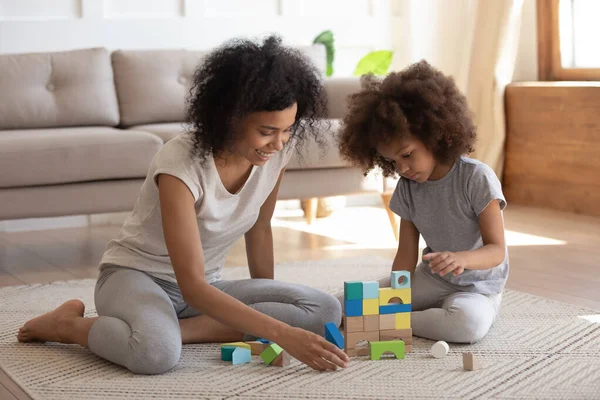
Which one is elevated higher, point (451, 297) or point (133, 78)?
point (133, 78)

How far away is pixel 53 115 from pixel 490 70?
2086mm

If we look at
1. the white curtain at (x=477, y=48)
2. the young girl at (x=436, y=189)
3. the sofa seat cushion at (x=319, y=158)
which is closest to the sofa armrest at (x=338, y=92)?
the sofa seat cushion at (x=319, y=158)

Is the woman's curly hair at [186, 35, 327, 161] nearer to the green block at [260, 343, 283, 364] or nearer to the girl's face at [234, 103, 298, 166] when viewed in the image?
the girl's face at [234, 103, 298, 166]

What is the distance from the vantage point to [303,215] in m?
4.31

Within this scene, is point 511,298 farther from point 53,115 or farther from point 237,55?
point 53,115

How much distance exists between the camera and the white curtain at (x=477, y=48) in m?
4.32

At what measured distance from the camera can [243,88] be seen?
1.74m

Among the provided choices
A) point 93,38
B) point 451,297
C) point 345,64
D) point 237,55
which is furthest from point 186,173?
point 345,64

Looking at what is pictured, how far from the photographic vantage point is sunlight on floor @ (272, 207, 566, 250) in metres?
3.40

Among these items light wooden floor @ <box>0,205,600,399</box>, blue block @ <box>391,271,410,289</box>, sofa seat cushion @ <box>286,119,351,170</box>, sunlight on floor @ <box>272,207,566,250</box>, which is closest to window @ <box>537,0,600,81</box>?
light wooden floor @ <box>0,205,600,399</box>

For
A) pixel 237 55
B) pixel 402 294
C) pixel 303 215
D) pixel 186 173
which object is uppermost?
pixel 237 55

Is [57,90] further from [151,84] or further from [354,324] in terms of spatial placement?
[354,324]

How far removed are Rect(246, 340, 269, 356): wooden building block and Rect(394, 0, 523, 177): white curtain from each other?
2608mm

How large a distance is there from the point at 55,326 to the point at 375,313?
2.32 ft
